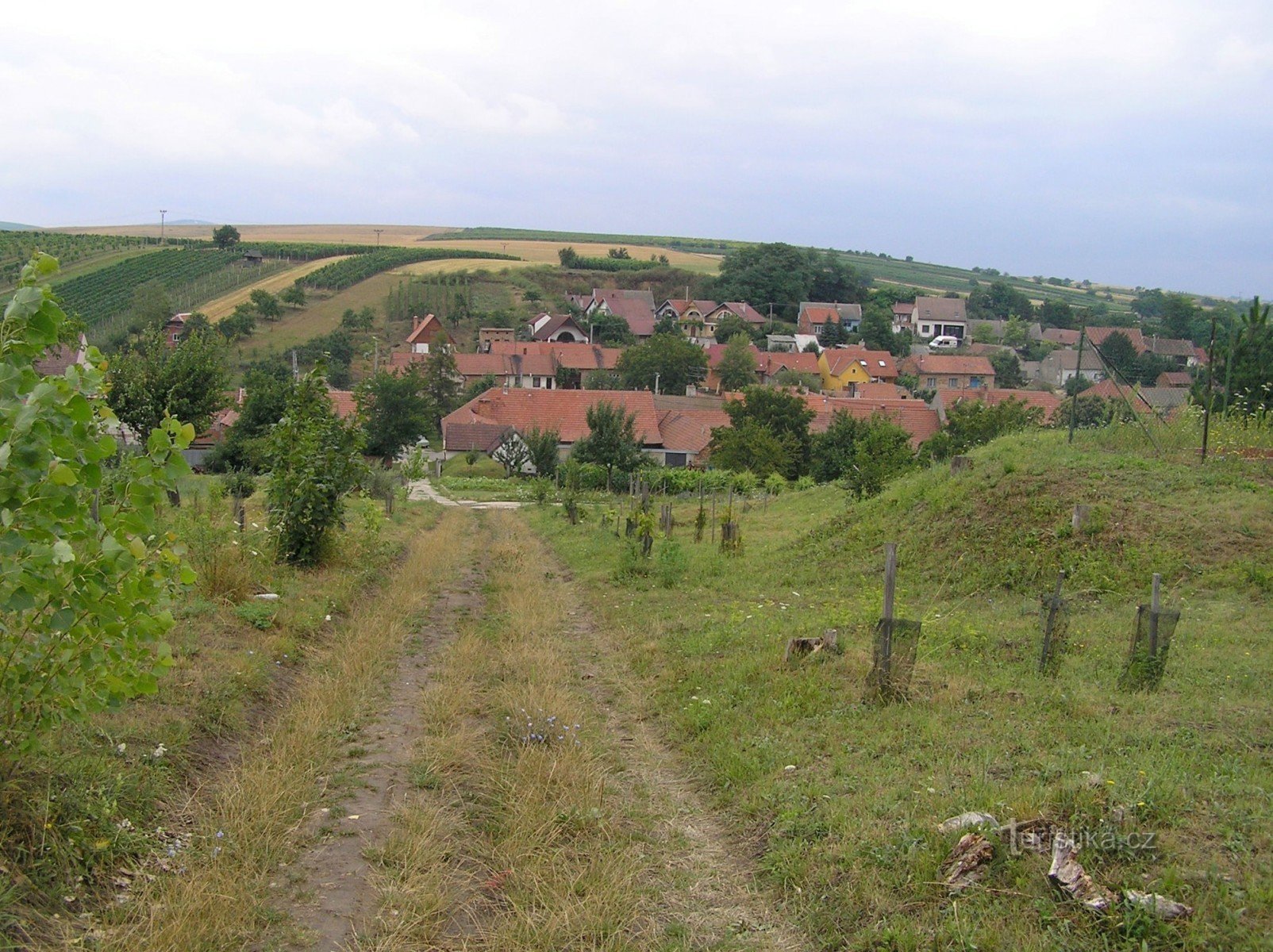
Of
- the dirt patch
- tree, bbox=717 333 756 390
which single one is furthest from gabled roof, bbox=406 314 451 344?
the dirt patch

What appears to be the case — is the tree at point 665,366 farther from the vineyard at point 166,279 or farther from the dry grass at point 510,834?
the dry grass at point 510,834

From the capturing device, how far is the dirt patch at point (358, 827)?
4.60m

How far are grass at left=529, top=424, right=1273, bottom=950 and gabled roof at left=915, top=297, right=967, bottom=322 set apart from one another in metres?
91.8

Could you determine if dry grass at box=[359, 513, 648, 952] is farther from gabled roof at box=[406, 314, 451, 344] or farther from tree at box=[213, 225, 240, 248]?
tree at box=[213, 225, 240, 248]

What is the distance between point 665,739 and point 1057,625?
3.55m

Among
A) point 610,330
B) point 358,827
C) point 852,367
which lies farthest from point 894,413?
point 358,827

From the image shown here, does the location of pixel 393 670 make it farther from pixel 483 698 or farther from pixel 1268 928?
pixel 1268 928

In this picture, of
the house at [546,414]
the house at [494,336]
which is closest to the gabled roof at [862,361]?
the house at [546,414]

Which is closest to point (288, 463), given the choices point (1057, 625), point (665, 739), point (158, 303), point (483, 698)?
point (483, 698)

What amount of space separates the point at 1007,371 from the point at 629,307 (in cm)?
3707

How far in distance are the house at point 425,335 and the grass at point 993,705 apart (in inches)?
2404

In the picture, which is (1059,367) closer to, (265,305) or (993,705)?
(265,305)

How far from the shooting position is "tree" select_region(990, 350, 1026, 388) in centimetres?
7756

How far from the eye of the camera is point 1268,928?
154 inches
